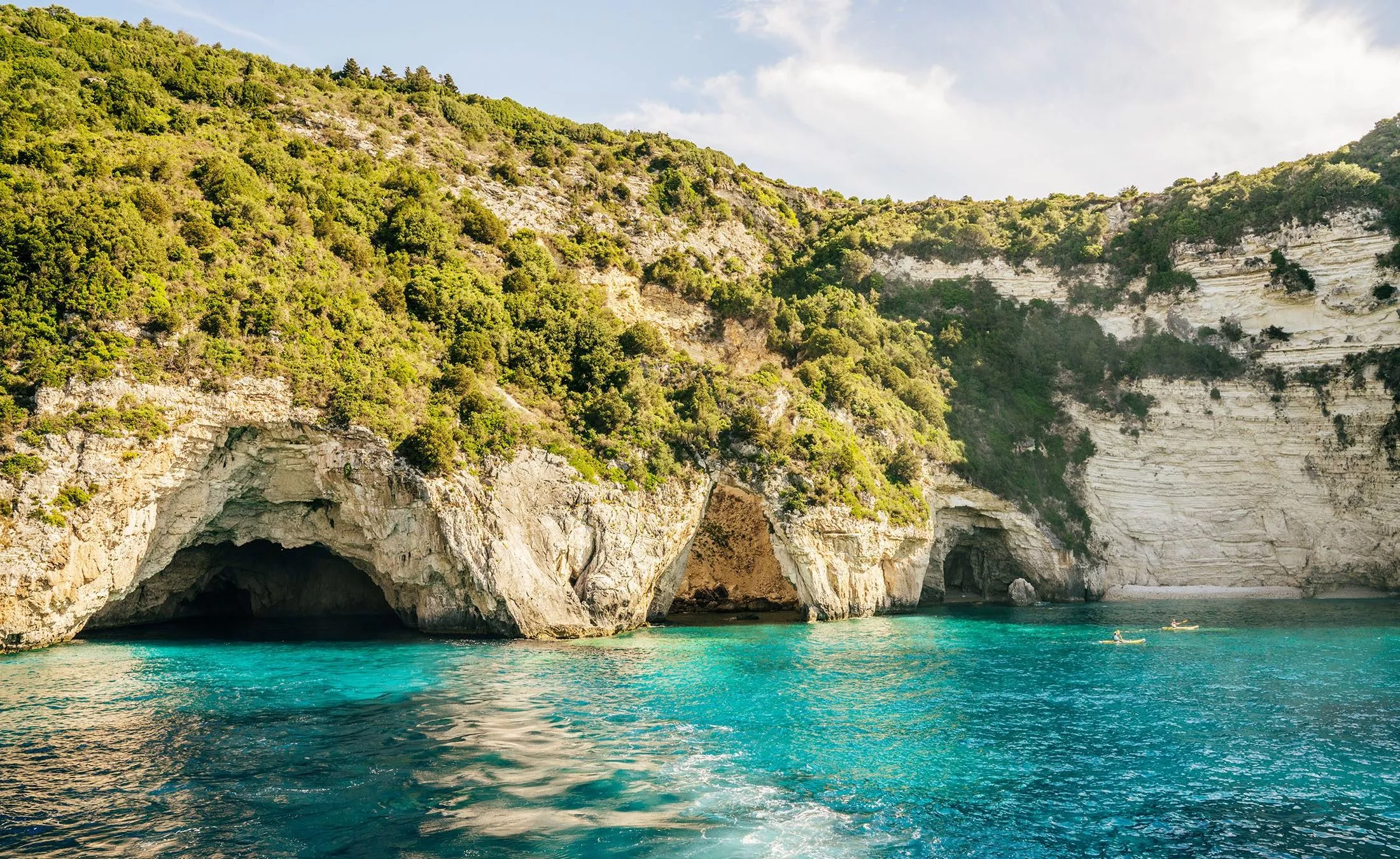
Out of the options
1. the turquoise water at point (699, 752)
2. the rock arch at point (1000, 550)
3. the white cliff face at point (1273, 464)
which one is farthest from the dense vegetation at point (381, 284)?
the white cliff face at point (1273, 464)

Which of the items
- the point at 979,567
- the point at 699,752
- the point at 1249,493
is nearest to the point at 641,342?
the point at 979,567

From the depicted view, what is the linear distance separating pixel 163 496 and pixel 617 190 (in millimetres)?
41439

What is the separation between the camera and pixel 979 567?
175 ft

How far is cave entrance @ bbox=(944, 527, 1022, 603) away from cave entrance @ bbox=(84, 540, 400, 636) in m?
34.5

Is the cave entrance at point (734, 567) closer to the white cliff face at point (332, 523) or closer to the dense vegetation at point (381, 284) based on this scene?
the dense vegetation at point (381, 284)

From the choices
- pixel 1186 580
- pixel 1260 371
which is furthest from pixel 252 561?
pixel 1260 371

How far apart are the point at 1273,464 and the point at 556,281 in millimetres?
45376

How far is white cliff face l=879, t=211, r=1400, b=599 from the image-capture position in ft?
157

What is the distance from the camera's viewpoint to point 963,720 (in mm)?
19812

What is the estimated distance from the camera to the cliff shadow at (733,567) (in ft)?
157

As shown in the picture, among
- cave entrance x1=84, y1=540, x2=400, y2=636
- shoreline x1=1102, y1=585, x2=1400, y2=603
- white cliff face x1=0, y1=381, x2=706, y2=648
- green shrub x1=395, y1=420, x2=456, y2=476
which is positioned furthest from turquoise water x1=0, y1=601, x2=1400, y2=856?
shoreline x1=1102, y1=585, x2=1400, y2=603

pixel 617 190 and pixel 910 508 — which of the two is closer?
pixel 910 508

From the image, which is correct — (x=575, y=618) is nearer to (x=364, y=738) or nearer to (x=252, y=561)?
(x=364, y=738)

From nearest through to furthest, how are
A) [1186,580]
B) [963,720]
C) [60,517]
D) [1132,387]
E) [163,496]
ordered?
[963,720] < [60,517] < [163,496] < [1186,580] < [1132,387]
